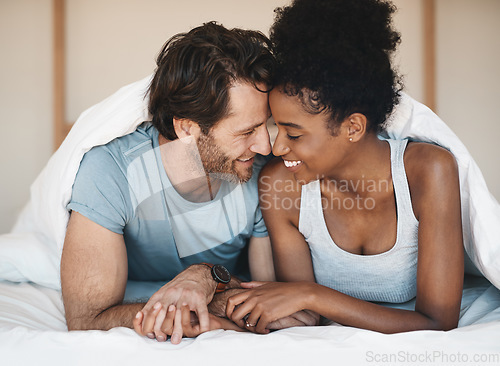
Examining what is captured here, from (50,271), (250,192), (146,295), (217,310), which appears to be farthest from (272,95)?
(50,271)

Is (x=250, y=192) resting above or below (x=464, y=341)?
above

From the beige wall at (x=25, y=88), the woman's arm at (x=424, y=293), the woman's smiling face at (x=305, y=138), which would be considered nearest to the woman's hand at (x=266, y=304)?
the woman's arm at (x=424, y=293)

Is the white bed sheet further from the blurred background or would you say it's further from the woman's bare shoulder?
the blurred background

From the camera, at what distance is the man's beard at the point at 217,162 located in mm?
1327

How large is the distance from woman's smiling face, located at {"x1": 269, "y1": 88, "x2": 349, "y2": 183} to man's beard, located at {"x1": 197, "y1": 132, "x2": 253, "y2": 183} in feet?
0.58

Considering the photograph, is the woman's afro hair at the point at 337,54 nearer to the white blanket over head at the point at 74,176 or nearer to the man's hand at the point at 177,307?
the white blanket over head at the point at 74,176

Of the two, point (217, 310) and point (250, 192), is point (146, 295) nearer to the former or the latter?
point (217, 310)

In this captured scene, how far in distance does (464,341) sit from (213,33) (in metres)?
0.91

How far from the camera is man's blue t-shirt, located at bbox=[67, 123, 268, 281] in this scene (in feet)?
3.97

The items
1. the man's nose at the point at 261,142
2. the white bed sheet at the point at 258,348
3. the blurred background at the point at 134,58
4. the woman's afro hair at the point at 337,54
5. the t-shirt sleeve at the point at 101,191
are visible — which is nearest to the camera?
the white bed sheet at the point at 258,348

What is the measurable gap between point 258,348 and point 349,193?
52 cm

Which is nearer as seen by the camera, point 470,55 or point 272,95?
point 272,95

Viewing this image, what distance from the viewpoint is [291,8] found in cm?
114

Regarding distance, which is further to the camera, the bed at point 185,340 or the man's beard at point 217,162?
the man's beard at point 217,162
